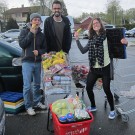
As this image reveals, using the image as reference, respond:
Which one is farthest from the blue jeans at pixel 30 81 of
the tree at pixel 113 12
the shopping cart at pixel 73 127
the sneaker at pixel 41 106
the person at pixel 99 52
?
the tree at pixel 113 12

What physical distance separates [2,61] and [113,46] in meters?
2.37

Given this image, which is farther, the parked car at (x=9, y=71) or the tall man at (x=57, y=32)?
the parked car at (x=9, y=71)

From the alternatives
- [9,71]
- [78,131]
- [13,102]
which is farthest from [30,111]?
[78,131]

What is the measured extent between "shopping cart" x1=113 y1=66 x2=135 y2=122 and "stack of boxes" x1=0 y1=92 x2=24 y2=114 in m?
1.92

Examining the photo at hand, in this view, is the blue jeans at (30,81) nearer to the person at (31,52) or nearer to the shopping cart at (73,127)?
the person at (31,52)

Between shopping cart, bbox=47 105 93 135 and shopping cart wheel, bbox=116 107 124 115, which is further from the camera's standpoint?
shopping cart wheel, bbox=116 107 124 115

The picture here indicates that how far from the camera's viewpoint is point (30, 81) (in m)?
5.60

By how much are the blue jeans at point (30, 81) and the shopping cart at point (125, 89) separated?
1616 mm

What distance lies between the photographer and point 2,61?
20.2 feet

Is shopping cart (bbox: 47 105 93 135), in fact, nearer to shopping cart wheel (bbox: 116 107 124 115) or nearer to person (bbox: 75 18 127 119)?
person (bbox: 75 18 127 119)

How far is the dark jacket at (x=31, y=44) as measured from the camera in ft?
17.5

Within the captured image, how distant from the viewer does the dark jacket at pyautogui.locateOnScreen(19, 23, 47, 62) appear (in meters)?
5.32

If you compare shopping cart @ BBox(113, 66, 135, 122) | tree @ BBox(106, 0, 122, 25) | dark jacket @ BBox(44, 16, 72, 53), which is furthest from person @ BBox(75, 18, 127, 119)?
tree @ BBox(106, 0, 122, 25)

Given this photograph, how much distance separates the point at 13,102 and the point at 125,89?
10.8ft
